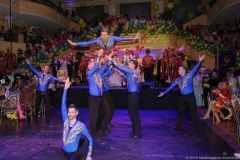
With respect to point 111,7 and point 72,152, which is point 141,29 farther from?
point 111,7

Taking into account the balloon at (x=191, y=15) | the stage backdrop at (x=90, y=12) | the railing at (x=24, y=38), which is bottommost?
the railing at (x=24, y=38)

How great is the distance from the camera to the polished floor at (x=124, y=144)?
441cm

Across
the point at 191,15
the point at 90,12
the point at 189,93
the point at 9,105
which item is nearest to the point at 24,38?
the point at 90,12

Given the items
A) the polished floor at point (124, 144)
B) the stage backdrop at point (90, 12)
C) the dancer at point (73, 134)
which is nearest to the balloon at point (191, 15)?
the stage backdrop at point (90, 12)

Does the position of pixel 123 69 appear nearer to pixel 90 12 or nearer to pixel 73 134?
pixel 73 134

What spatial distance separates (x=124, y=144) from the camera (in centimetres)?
510

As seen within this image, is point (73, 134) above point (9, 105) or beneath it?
above

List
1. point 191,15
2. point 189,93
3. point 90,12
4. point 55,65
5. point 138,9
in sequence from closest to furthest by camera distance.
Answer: point 189,93 < point 55,65 < point 191,15 < point 138,9 < point 90,12

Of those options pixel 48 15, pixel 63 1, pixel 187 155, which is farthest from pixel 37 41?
pixel 187 155

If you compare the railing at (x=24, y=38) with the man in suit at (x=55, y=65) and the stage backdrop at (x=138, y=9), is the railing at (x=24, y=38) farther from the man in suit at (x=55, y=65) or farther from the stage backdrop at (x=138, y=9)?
the stage backdrop at (x=138, y=9)

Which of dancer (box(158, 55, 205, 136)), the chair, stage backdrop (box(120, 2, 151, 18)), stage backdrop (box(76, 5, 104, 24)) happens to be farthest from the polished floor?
stage backdrop (box(76, 5, 104, 24))

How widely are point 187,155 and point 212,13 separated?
47.5ft

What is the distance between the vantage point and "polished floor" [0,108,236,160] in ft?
14.5

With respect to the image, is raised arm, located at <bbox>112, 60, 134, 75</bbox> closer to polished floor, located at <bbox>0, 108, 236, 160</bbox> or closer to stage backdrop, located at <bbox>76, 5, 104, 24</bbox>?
polished floor, located at <bbox>0, 108, 236, 160</bbox>
